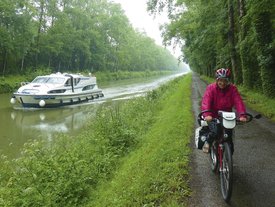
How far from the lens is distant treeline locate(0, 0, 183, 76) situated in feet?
137

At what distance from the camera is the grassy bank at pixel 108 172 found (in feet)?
21.5

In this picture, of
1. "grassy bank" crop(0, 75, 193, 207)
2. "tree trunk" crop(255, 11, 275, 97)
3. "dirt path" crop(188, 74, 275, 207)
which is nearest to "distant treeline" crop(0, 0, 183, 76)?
"tree trunk" crop(255, 11, 275, 97)

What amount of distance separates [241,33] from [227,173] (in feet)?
59.2

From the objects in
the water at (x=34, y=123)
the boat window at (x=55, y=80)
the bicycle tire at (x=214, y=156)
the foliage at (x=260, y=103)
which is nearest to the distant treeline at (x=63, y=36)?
the boat window at (x=55, y=80)

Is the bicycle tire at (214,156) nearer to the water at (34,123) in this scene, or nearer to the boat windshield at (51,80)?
the water at (34,123)

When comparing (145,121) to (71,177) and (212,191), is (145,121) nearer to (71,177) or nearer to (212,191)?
(71,177)

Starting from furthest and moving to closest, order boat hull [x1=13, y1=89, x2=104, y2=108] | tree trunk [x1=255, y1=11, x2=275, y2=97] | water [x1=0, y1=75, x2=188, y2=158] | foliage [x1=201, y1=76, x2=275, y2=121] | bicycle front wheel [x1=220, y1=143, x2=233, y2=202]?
1. boat hull [x1=13, y1=89, x2=104, y2=108]
2. tree trunk [x1=255, y1=11, x2=275, y2=97]
3. water [x1=0, y1=75, x2=188, y2=158]
4. foliage [x1=201, y1=76, x2=275, y2=121]
5. bicycle front wheel [x1=220, y1=143, x2=233, y2=202]

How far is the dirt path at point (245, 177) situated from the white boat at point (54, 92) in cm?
1800

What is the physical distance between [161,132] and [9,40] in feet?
110

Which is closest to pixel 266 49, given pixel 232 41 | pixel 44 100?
pixel 232 41

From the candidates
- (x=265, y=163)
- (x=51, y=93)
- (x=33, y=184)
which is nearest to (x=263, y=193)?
(x=265, y=163)

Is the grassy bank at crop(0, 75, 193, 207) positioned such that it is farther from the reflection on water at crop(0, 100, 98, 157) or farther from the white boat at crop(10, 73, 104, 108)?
the white boat at crop(10, 73, 104, 108)

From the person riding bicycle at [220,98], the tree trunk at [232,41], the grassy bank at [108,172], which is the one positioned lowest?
the grassy bank at [108,172]

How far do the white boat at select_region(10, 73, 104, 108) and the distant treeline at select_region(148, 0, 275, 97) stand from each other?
9.47 meters
